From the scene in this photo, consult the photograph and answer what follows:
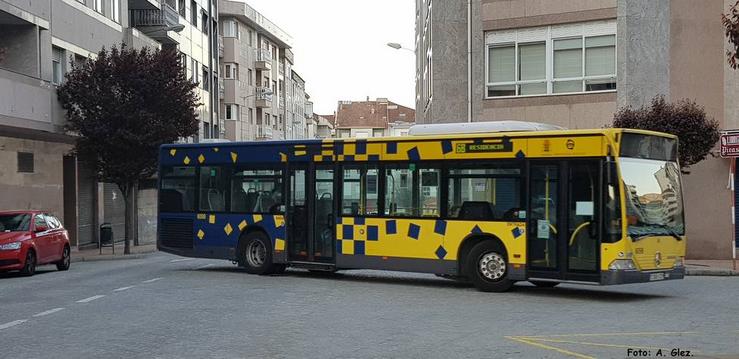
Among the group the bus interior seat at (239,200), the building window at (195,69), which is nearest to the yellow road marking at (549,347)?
the bus interior seat at (239,200)

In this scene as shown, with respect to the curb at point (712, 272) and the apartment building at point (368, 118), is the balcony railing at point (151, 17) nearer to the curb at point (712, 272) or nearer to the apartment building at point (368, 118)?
the curb at point (712, 272)

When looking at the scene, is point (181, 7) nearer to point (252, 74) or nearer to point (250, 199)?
point (252, 74)

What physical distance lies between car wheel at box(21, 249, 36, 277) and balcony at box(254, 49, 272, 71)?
2008 inches

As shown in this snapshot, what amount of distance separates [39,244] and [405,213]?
33.5 ft

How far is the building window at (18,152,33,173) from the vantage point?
98.4ft

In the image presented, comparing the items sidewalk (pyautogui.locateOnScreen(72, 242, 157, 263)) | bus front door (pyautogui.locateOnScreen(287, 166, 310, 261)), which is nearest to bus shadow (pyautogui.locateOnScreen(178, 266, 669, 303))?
bus front door (pyautogui.locateOnScreen(287, 166, 310, 261))

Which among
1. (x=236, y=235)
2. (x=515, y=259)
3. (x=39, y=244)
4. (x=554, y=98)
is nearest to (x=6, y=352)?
(x=515, y=259)

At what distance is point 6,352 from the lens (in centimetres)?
954

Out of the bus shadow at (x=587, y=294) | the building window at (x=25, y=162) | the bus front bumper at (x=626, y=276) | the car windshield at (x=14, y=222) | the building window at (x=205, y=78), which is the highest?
the building window at (x=205, y=78)

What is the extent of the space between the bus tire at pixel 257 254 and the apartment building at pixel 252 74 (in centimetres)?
4344

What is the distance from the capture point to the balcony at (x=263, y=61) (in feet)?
235

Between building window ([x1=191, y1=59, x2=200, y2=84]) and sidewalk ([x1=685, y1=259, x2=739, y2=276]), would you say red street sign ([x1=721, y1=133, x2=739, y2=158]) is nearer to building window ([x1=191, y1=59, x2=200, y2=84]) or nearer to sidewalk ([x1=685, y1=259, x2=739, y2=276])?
sidewalk ([x1=685, y1=259, x2=739, y2=276])

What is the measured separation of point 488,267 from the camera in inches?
627

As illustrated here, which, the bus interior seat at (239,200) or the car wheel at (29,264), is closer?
the bus interior seat at (239,200)
